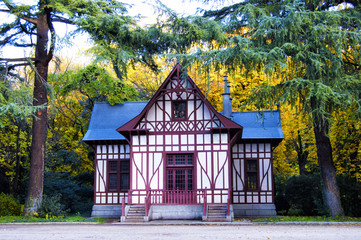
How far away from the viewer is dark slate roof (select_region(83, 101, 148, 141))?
23.8 m

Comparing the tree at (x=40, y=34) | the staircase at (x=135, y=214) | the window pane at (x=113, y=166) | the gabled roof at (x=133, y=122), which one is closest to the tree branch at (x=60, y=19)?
the tree at (x=40, y=34)

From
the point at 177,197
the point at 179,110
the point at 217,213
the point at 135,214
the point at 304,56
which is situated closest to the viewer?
the point at 304,56

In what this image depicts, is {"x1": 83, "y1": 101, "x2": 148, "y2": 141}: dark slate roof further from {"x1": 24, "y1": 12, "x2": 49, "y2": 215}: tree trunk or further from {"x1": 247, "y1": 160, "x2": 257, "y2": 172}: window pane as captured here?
{"x1": 247, "y1": 160, "x2": 257, "y2": 172}: window pane

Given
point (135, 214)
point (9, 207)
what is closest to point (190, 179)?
point (135, 214)

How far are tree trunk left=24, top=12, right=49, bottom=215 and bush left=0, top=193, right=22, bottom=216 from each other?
2.85 metres

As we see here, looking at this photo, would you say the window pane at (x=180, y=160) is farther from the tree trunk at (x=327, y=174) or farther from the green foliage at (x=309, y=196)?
the green foliage at (x=309, y=196)

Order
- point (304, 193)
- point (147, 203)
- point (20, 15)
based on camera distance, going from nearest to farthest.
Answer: point (147, 203), point (20, 15), point (304, 193)

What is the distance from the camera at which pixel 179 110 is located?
21531 mm

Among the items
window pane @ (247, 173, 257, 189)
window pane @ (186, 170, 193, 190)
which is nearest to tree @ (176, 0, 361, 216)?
window pane @ (186, 170, 193, 190)

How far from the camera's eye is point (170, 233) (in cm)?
1467

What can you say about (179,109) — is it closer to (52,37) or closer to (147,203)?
(147,203)

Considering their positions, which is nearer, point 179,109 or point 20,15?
point 20,15

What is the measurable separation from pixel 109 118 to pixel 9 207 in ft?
22.7

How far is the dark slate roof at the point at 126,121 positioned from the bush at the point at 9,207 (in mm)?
5033
